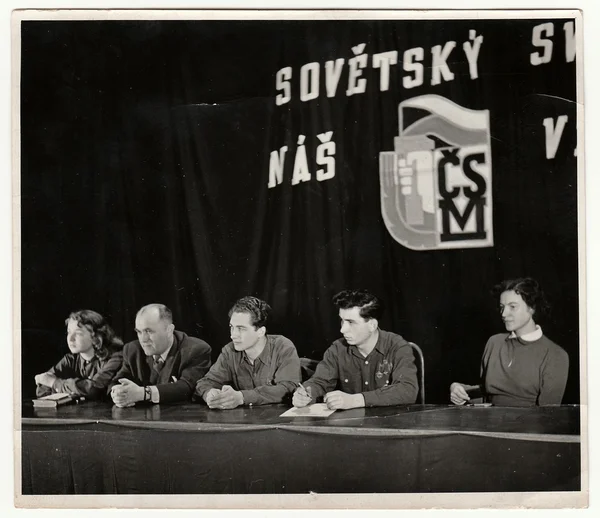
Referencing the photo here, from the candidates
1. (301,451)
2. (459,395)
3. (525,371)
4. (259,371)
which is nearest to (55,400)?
(259,371)

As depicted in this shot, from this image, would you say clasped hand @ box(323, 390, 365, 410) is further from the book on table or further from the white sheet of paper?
the book on table

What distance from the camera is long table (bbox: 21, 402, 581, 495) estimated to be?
3363 mm

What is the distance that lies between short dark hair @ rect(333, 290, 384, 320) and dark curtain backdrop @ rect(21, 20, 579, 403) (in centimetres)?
4

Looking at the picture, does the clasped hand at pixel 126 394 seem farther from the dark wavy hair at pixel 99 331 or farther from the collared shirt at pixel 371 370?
the collared shirt at pixel 371 370

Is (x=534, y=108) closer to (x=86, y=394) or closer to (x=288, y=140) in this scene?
(x=288, y=140)

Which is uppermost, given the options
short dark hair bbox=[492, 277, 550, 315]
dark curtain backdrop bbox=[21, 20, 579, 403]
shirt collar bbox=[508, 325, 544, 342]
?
dark curtain backdrop bbox=[21, 20, 579, 403]

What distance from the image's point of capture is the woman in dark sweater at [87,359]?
3.51 metres

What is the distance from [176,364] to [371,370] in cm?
82

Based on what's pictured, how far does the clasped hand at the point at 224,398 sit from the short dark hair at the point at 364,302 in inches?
22.2

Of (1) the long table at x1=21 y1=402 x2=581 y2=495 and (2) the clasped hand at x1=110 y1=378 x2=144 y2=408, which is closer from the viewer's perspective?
(1) the long table at x1=21 y1=402 x2=581 y2=495

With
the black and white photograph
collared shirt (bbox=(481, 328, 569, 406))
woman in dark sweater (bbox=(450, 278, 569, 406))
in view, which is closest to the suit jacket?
the black and white photograph

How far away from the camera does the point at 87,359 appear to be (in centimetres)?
353

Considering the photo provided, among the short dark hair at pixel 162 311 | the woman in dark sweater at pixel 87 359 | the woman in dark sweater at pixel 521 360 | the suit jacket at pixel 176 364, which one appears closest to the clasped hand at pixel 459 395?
the woman in dark sweater at pixel 521 360

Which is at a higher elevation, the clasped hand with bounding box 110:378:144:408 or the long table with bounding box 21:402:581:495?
the clasped hand with bounding box 110:378:144:408
